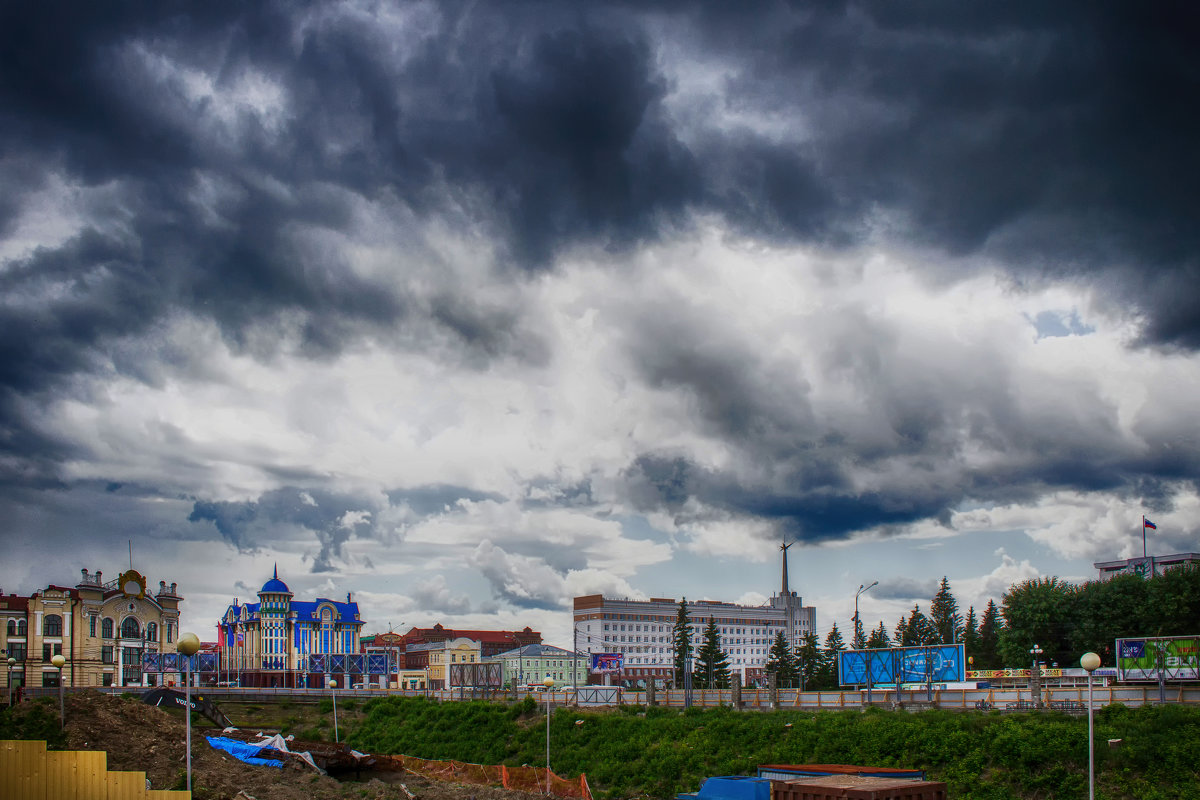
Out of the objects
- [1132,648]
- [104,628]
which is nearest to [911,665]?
[1132,648]

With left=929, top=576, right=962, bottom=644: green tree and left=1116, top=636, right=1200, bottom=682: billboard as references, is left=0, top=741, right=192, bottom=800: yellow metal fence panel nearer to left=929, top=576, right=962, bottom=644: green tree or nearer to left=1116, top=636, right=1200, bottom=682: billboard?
left=1116, top=636, right=1200, bottom=682: billboard

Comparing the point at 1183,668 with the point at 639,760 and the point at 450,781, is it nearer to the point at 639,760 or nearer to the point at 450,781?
the point at 639,760

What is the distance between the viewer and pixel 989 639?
132 m

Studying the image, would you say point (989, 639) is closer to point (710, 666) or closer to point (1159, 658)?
point (710, 666)

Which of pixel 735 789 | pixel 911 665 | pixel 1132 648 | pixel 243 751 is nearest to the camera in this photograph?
pixel 735 789

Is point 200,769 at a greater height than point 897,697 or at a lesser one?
lesser

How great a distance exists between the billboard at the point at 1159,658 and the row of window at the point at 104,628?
89566 millimetres

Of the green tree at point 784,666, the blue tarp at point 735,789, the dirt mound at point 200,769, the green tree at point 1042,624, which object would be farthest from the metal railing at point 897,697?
the green tree at point 784,666

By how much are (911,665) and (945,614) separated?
87.3 meters

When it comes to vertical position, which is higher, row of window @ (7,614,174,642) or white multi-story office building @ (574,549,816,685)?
row of window @ (7,614,174,642)

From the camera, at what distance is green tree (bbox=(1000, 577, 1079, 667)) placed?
271ft

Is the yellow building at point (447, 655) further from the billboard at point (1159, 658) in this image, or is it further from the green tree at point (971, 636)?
the billboard at point (1159, 658)

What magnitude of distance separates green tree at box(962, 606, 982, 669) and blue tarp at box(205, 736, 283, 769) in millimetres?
86849

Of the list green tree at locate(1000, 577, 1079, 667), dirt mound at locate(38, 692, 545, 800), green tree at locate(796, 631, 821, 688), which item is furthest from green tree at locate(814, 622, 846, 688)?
dirt mound at locate(38, 692, 545, 800)
